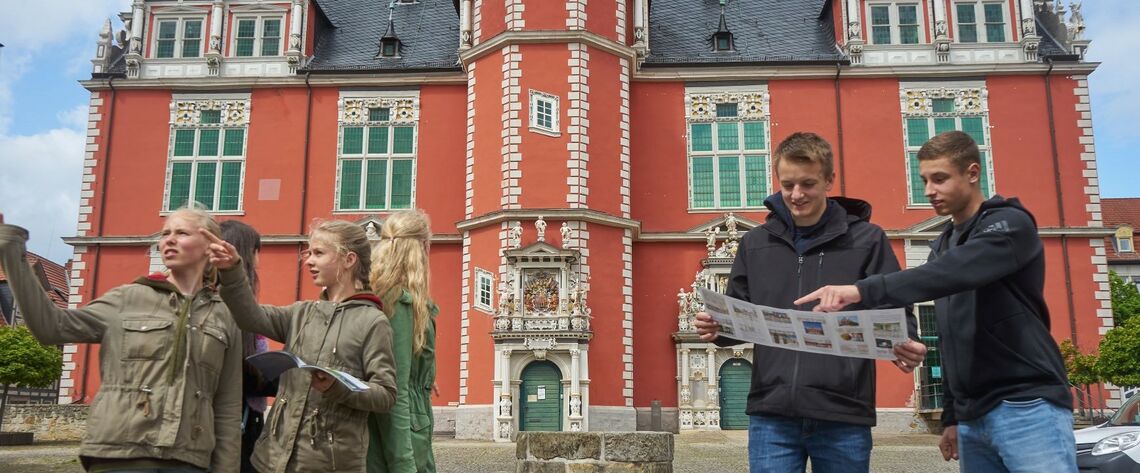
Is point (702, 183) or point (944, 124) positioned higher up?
point (944, 124)

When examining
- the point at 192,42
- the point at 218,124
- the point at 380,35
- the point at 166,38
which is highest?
the point at 380,35

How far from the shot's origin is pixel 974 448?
359cm

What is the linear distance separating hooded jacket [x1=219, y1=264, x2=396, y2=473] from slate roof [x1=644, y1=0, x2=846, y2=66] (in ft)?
61.3

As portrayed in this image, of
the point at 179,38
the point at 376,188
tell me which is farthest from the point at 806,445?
the point at 179,38

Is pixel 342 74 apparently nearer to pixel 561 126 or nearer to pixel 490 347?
pixel 561 126

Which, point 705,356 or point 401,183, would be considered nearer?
point 705,356

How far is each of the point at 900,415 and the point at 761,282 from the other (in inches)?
698

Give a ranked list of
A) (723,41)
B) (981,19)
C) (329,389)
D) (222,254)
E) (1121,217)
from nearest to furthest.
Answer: (222,254)
(329,389)
(981,19)
(723,41)
(1121,217)

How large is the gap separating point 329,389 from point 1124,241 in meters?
44.8

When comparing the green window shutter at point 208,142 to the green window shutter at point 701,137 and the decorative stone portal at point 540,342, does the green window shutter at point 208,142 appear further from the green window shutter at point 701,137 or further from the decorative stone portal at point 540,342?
the green window shutter at point 701,137

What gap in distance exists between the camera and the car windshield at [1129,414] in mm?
7918

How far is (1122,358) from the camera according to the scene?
717 inches

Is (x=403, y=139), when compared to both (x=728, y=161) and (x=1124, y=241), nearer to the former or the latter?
(x=728, y=161)

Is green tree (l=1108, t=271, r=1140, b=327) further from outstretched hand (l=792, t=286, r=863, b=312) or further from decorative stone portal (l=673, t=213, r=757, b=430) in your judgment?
outstretched hand (l=792, t=286, r=863, b=312)
